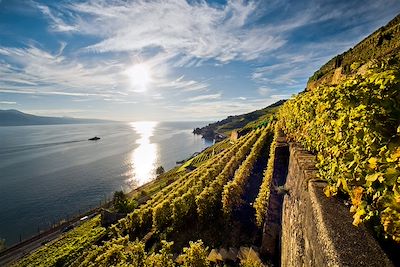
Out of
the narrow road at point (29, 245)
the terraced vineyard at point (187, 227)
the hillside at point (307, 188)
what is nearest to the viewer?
the hillside at point (307, 188)

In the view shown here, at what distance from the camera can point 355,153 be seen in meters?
3.82

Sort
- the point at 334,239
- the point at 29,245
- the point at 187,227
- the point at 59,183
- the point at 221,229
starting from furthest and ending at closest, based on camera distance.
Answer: the point at 59,183 < the point at 29,245 < the point at 187,227 < the point at 221,229 < the point at 334,239

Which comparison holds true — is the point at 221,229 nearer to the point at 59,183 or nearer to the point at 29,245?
the point at 29,245

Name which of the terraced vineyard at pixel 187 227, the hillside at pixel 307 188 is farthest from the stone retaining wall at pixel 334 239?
the terraced vineyard at pixel 187 227

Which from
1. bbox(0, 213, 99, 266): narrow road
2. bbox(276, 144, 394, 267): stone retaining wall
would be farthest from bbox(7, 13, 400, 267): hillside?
bbox(0, 213, 99, 266): narrow road

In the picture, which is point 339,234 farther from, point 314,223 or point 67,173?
point 67,173

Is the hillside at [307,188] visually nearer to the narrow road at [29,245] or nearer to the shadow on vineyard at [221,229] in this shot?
the shadow on vineyard at [221,229]

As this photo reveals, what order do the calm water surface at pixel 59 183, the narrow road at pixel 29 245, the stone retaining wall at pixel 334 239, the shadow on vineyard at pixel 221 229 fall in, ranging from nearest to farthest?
the stone retaining wall at pixel 334 239 → the shadow on vineyard at pixel 221 229 → the narrow road at pixel 29 245 → the calm water surface at pixel 59 183

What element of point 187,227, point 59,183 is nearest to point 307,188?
point 187,227

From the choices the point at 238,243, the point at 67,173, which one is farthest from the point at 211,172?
the point at 67,173

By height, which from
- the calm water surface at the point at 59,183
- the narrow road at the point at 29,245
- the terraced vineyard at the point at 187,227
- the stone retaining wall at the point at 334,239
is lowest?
the calm water surface at the point at 59,183

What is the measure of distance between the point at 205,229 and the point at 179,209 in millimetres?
3849

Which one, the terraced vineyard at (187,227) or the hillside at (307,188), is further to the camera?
the terraced vineyard at (187,227)

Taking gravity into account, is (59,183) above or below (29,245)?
below
